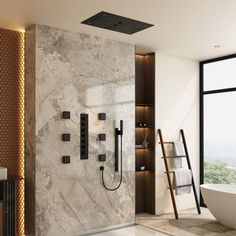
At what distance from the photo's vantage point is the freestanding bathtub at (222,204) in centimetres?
463

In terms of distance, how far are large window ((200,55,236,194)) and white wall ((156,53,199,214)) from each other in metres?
0.15

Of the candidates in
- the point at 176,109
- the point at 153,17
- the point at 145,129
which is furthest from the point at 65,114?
the point at 176,109

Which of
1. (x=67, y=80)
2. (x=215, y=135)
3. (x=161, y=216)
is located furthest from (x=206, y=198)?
(x=67, y=80)

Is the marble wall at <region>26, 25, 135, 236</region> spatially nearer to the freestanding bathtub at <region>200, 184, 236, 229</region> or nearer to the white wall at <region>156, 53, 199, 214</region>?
the white wall at <region>156, 53, 199, 214</region>

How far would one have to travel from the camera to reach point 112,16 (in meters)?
3.87

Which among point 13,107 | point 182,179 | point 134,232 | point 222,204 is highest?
point 13,107

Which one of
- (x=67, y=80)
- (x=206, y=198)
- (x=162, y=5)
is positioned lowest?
(x=206, y=198)

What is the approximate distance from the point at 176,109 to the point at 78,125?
226cm

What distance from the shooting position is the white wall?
18.9 feet

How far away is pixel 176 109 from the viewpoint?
6062 millimetres

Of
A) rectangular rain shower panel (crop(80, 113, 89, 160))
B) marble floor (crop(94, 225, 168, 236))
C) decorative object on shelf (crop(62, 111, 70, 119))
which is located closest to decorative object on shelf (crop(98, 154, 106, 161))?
rectangular rain shower panel (crop(80, 113, 89, 160))

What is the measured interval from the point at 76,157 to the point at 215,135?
9.86 ft

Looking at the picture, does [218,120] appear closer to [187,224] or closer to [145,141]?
[145,141]

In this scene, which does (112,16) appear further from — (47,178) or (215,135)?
(215,135)
